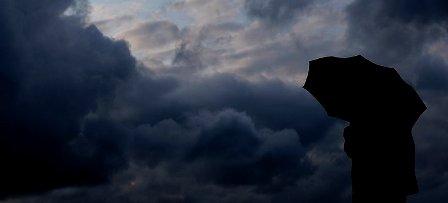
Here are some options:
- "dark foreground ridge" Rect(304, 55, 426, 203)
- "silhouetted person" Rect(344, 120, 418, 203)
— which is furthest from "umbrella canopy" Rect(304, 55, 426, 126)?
"silhouetted person" Rect(344, 120, 418, 203)

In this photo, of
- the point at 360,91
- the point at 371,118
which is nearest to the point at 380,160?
the point at 371,118

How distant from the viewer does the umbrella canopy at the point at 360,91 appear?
28.3 feet

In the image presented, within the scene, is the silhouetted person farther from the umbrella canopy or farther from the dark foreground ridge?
the umbrella canopy

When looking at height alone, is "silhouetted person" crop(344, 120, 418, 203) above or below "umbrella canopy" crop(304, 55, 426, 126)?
below

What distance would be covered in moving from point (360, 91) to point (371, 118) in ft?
1.78

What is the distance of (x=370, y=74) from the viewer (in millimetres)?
8648

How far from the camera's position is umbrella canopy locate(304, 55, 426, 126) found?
28.3 ft

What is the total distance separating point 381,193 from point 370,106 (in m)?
1.48

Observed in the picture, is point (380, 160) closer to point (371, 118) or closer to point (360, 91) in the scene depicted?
point (371, 118)

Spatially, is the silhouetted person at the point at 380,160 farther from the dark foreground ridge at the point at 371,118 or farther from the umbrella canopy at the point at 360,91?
the umbrella canopy at the point at 360,91

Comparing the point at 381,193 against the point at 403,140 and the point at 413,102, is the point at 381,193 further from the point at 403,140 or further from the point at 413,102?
the point at 413,102

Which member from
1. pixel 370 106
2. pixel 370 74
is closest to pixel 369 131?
pixel 370 106

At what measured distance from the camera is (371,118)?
8.81 meters

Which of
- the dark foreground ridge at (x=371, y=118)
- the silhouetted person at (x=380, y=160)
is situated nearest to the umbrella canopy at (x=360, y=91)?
the dark foreground ridge at (x=371, y=118)
